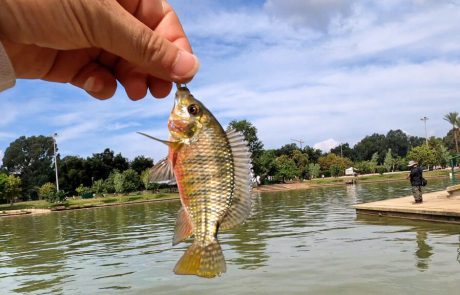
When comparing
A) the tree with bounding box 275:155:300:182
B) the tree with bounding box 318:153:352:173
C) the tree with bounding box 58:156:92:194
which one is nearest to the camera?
the tree with bounding box 275:155:300:182

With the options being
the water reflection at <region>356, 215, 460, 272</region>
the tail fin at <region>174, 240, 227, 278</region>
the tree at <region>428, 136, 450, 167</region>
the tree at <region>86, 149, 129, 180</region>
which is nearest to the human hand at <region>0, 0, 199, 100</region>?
the tail fin at <region>174, 240, 227, 278</region>

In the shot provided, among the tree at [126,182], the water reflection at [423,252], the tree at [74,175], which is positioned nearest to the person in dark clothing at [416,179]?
the water reflection at [423,252]

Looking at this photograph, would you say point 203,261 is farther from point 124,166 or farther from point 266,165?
point 124,166

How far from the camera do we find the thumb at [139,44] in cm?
208

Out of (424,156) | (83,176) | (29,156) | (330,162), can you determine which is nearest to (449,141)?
(424,156)

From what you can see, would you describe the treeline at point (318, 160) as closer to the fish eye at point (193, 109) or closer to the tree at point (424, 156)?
the tree at point (424, 156)

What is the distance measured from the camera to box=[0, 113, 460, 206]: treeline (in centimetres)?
7594

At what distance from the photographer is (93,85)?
9.04 ft

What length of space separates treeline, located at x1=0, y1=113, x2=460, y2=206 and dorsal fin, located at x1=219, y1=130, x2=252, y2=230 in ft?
193

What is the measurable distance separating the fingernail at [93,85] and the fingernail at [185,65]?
29.0 inches

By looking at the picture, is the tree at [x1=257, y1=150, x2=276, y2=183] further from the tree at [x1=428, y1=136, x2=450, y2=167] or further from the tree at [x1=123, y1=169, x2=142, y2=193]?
the tree at [x1=428, y1=136, x2=450, y2=167]

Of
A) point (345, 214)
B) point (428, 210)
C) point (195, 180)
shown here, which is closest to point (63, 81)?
point (195, 180)

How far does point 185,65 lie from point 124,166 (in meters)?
92.5

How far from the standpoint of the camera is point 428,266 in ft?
37.0
